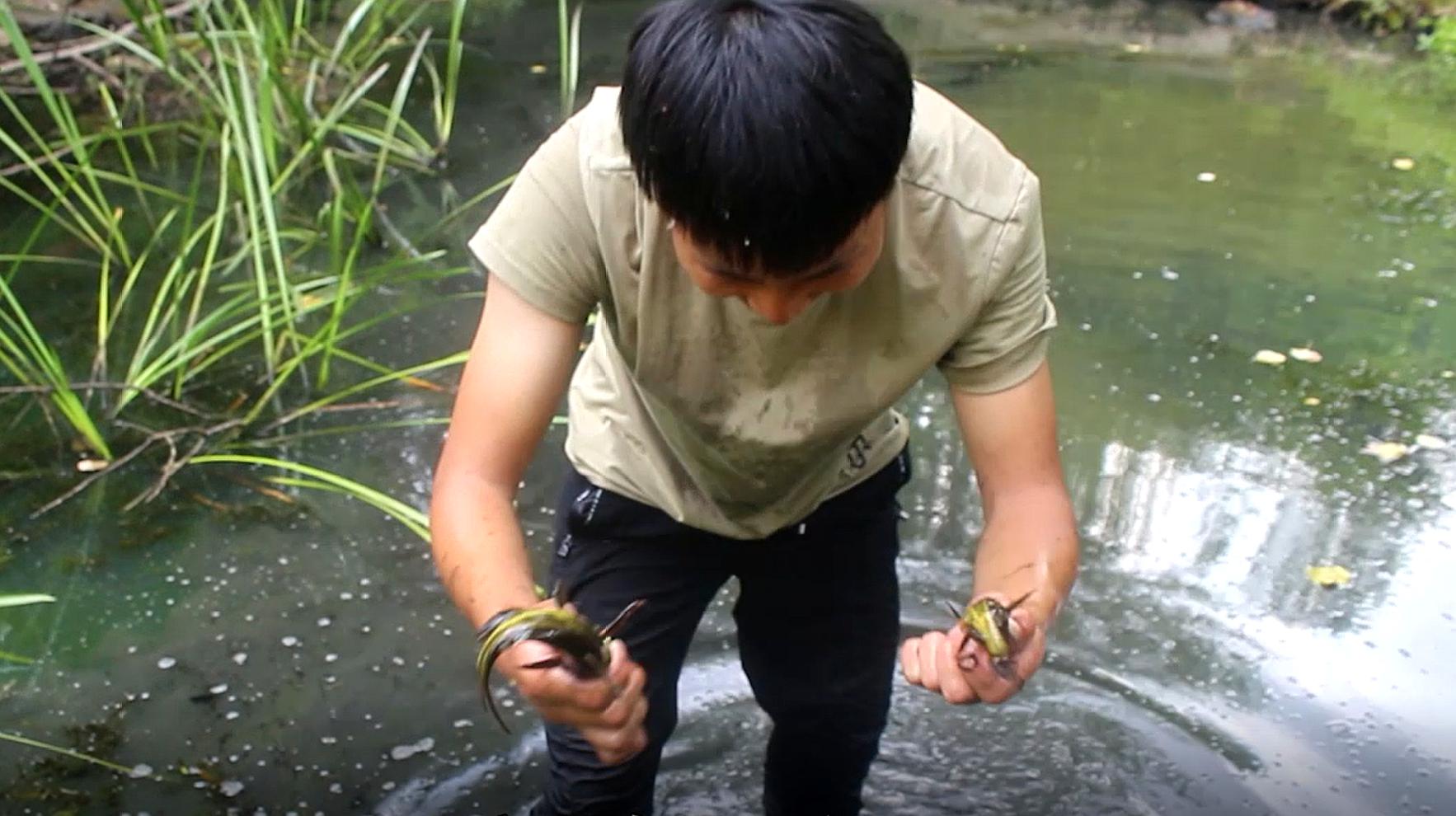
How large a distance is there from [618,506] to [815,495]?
23 centimetres

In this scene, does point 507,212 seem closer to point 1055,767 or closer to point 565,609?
point 565,609

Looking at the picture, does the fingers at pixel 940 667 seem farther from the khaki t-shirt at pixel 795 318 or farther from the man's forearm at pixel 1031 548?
the khaki t-shirt at pixel 795 318

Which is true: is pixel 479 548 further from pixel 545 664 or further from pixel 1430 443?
pixel 1430 443

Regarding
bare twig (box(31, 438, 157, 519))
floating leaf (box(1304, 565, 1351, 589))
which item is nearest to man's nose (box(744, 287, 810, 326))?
floating leaf (box(1304, 565, 1351, 589))

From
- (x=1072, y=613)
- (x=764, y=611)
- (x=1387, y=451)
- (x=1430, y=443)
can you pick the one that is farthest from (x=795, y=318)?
(x=1430, y=443)

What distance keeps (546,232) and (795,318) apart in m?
0.25

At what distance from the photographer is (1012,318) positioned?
1.32 m

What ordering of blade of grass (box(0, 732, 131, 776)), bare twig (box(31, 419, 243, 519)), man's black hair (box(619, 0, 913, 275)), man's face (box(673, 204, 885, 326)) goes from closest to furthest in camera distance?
man's black hair (box(619, 0, 913, 275)) < man's face (box(673, 204, 885, 326)) < blade of grass (box(0, 732, 131, 776)) < bare twig (box(31, 419, 243, 519))

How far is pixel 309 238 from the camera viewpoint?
3.12m

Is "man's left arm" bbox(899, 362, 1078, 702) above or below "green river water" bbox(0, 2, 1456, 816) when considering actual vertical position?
above

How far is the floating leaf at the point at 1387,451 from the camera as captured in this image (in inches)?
115

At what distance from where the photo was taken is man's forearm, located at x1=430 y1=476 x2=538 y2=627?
4.21ft

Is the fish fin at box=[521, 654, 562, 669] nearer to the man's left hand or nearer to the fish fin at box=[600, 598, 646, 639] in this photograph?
the fish fin at box=[600, 598, 646, 639]

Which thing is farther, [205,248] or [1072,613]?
[205,248]
